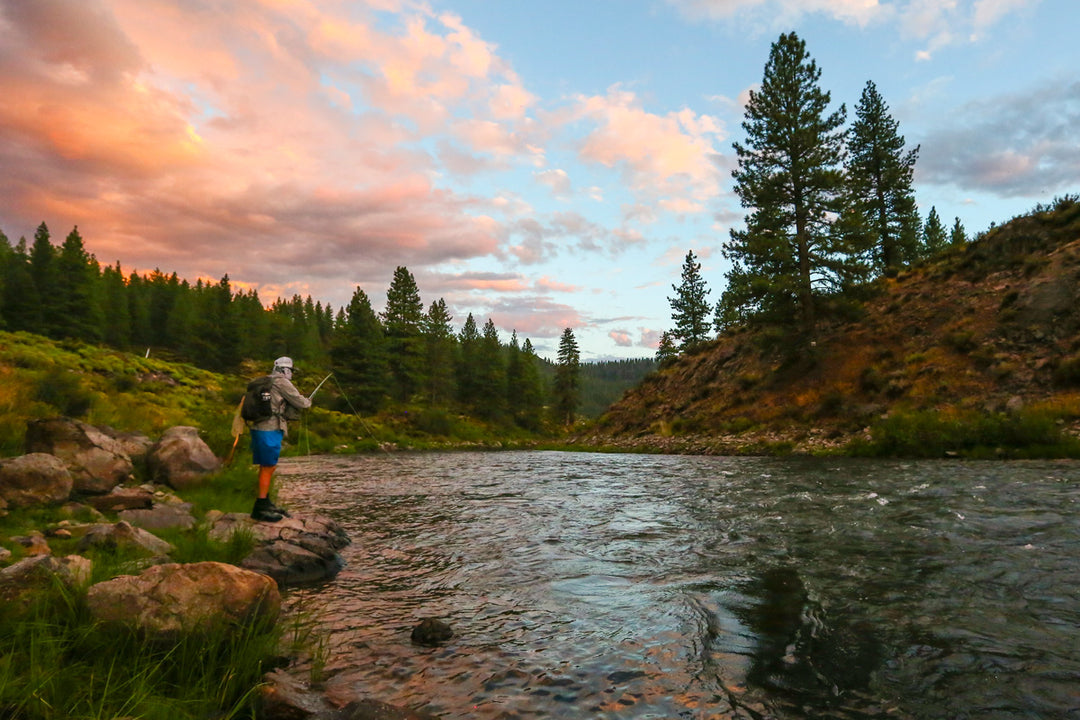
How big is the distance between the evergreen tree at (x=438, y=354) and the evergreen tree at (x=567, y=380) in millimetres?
18396

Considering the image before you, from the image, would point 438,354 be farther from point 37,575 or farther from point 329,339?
point 37,575

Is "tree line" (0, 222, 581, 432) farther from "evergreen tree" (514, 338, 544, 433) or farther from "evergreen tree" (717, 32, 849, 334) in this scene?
"evergreen tree" (717, 32, 849, 334)

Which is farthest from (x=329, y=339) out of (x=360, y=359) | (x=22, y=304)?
(x=22, y=304)

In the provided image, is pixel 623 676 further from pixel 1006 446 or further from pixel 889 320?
pixel 889 320

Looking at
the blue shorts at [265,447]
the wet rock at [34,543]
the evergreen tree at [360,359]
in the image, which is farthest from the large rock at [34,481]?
the evergreen tree at [360,359]

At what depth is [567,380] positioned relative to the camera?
91562 millimetres

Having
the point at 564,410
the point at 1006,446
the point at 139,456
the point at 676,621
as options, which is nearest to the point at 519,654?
the point at 676,621

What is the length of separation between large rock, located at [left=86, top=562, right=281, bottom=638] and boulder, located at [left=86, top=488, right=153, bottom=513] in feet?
16.2

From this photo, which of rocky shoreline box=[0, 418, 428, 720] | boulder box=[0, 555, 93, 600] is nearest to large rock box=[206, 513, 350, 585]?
rocky shoreline box=[0, 418, 428, 720]

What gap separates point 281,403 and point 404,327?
198ft

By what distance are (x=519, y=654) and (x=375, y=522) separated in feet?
24.1

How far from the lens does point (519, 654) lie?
15.9 ft

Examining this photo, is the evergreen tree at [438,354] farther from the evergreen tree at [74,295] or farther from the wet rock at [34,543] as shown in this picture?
the wet rock at [34,543]

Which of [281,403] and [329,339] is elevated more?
[329,339]
